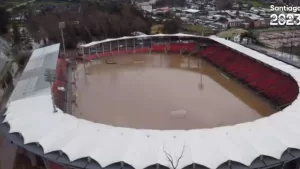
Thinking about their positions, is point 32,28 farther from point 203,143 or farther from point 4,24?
point 203,143

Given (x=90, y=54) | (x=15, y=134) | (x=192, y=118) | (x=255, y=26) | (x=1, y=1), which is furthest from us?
(x=1, y=1)

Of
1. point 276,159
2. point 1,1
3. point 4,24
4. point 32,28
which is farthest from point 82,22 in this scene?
point 1,1

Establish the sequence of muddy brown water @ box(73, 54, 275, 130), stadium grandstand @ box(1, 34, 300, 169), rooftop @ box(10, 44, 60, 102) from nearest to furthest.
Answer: stadium grandstand @ box(1, 34, 300, 169) < muddy brown water @ box(73, 54, 275, 130) < rooftop @ box(10, 44, 60, 102)

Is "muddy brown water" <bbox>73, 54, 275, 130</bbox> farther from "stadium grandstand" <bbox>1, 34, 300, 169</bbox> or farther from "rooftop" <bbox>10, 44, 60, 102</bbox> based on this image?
"stadium grandstand" <bbox>1, 34, 300, 169</bbox>

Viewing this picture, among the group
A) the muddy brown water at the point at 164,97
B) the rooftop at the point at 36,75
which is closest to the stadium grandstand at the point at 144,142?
the rooftop at the point at 36,75

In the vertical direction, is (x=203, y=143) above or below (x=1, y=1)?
below

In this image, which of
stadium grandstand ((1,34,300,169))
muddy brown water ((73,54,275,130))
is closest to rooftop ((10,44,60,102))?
stadium grandstand ((1,34,300,169))

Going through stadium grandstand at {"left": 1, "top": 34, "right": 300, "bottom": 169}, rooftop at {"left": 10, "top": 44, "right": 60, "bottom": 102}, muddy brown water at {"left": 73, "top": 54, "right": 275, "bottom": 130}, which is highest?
rooftop at {"left": 10, "top": 44, "right": 60, "bottom": 102}

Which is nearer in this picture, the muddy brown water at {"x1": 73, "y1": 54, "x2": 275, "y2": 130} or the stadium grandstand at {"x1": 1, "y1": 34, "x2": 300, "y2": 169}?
the stadium grandstand at {"x1": 1, "y1": 34, "x2": 300, "y2": 169}

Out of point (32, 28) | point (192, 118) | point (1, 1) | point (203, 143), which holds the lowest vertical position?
point (192, 118)
